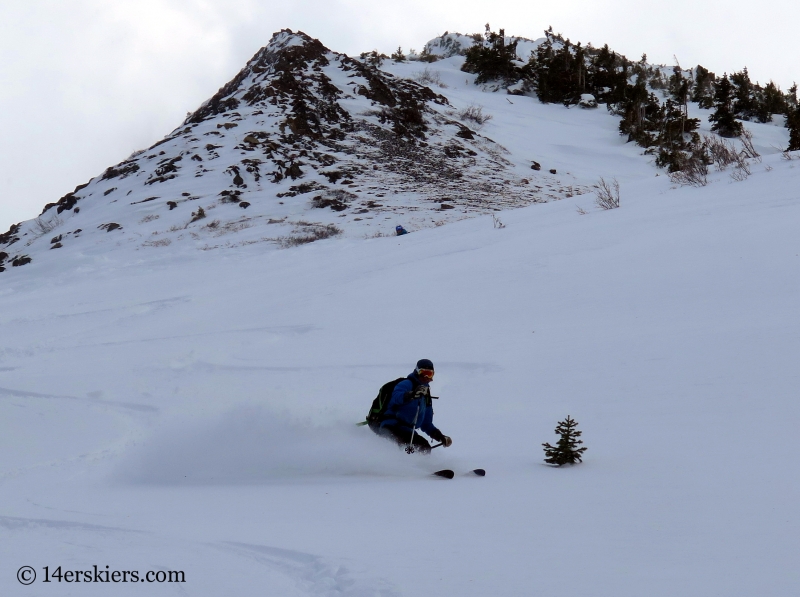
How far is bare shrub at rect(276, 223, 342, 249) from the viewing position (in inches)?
665

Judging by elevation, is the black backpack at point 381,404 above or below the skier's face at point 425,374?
below

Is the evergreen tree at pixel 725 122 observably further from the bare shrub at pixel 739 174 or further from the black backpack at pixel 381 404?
the black backpack at pixel 381 404

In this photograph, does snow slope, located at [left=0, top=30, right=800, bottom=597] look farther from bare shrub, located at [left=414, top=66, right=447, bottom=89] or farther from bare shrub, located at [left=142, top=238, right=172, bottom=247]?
bare shrub, located at [left=414, top=66, right=447, bottom=89]

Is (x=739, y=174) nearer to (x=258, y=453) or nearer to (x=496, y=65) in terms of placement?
(x=258, y=453)

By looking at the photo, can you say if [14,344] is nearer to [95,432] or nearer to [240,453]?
[95,432]

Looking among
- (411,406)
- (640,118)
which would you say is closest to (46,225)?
(411,406)

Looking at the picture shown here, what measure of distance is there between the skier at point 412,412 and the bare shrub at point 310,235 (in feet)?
39.0

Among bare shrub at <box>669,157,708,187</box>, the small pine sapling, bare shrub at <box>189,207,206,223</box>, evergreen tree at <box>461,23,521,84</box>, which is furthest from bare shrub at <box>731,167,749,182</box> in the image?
evergreen tree at <box>461,23,521,84</box>

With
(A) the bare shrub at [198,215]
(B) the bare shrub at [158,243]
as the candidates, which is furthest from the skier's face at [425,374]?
(A) the bare shrub at [198,215]

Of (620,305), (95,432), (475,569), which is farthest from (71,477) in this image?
(620,305)

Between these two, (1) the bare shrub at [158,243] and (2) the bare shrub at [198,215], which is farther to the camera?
(2) the bare shrub at [198,215]

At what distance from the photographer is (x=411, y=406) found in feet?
17.0

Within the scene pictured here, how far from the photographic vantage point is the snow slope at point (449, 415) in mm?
2891

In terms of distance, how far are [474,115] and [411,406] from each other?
1176 inches
